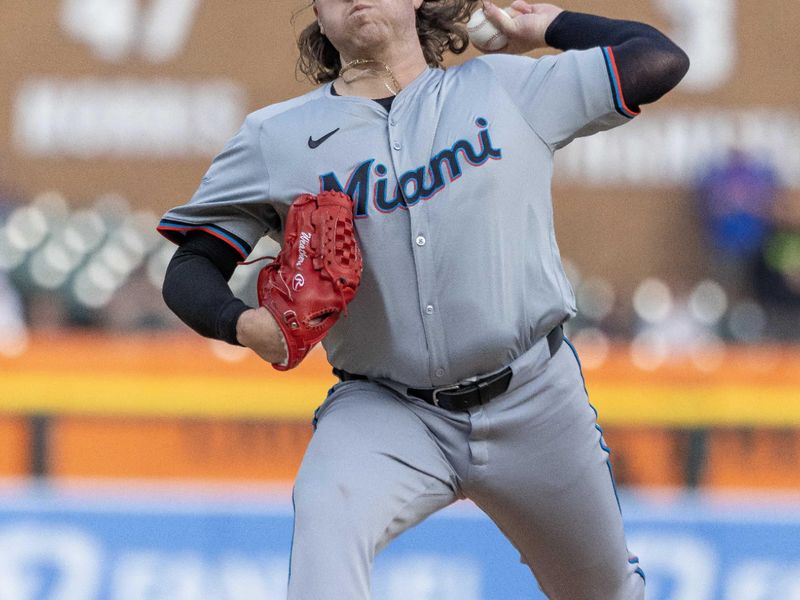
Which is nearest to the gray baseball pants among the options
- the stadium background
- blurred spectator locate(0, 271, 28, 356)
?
the stadium background

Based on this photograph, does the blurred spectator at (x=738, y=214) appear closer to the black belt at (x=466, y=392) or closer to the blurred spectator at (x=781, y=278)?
the blurred spectator at (x=781, y=278)

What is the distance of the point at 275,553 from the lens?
4484mm

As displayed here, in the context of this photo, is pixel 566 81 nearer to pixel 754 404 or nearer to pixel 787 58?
pixel 754 404

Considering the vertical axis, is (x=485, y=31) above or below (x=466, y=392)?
above

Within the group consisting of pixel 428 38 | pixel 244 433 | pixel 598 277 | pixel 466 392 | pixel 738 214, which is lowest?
pixel 598 277

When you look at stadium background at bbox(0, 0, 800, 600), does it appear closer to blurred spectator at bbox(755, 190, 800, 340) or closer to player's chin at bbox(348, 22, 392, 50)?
blurred spectator at bbox(755, 190, 800, 340)

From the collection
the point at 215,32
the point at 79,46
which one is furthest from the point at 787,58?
the point at 79,46

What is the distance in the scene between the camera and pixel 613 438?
5.39m

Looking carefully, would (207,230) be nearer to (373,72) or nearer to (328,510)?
(373,72)

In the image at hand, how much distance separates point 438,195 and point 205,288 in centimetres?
49

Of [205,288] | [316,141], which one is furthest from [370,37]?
[205,288]

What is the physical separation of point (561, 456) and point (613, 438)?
2713 millimetres

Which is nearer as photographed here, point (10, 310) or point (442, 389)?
point (442, 389)

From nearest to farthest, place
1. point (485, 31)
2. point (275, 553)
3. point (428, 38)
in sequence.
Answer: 1. point (485, 31)
2. point (428, 38)
3. point (275, 553)
